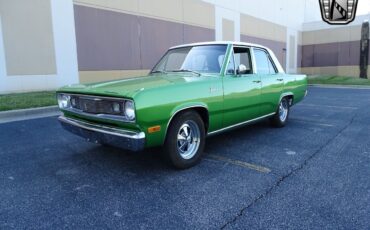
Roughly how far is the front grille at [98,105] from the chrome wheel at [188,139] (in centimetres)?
85

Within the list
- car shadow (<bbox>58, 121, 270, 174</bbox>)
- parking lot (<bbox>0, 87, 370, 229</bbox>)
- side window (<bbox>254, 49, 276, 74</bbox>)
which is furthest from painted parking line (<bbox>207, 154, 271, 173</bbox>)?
side window (<bbox>254, 49, 276, 74</bbox>)

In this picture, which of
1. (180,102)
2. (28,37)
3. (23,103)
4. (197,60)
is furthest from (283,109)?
(28,37)

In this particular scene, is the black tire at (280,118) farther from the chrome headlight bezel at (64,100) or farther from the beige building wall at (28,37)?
the beige building wall at (28,37)

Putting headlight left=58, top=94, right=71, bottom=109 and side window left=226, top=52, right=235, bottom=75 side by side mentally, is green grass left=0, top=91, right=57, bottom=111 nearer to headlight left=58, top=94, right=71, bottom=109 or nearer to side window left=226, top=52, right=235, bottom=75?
headlight left=58, top=94, right=71, bottom=109

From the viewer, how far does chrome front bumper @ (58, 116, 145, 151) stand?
10.5 ft

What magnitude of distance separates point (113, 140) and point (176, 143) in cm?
74

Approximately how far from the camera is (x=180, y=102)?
3527 mm

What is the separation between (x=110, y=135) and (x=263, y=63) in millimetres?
3343

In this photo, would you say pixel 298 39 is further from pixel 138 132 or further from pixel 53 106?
pixel 138 132

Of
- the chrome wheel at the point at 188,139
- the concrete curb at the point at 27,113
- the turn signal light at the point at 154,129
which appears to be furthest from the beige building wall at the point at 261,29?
the turn signal light at the point at 154,129

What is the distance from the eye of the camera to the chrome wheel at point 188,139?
3.78m

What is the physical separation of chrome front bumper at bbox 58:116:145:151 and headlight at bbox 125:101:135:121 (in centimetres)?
18

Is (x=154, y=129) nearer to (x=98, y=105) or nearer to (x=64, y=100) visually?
(x=98, y=105)


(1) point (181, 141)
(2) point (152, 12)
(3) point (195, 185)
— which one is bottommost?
(3) point (195, 185)
